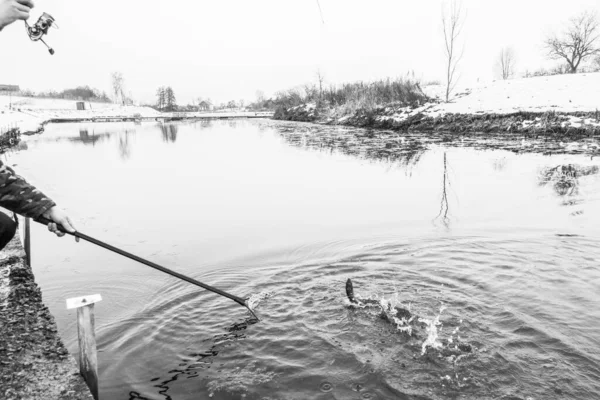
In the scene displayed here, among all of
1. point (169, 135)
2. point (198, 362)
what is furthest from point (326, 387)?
point (169, 135)

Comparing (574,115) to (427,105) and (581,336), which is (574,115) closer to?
(427,105)

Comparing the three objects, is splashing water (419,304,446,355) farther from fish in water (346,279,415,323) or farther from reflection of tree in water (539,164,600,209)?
reflection of tree in water (539,164,600,209)

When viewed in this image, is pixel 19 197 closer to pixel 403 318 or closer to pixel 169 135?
pixel 403 318

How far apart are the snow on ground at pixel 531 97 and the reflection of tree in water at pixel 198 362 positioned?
23782 mm

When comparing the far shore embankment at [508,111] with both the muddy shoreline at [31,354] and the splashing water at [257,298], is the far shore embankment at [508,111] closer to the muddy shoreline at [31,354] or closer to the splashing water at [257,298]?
the splashing water at [257,298]

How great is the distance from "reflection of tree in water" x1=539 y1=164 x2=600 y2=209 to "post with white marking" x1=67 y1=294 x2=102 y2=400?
9.16 m

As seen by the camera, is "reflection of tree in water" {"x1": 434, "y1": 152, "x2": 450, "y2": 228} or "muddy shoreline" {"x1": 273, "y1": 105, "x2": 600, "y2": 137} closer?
"reflection of tree in water" {"x1": 434, "y1": 152, "x2": 450, "y2": 228}

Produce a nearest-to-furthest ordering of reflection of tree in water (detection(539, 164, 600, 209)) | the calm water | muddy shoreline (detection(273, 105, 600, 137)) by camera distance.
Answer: the calm water → reflection of tree in water (detection(539, 164, 600, 209)) → muddy shoreline (detection(273, 105, 600, 137))

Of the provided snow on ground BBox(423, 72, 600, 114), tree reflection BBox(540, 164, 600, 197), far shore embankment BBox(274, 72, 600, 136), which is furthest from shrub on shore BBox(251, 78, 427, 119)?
tree reflection BBox(540, 164, 600, 197)

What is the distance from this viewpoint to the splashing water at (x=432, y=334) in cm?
387

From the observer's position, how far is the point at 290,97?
225 feet

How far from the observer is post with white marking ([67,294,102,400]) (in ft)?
8.70

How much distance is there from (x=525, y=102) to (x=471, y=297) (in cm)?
2584

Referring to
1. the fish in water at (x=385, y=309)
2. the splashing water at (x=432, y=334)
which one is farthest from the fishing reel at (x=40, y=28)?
the splashing water at (x=432, y=334)
